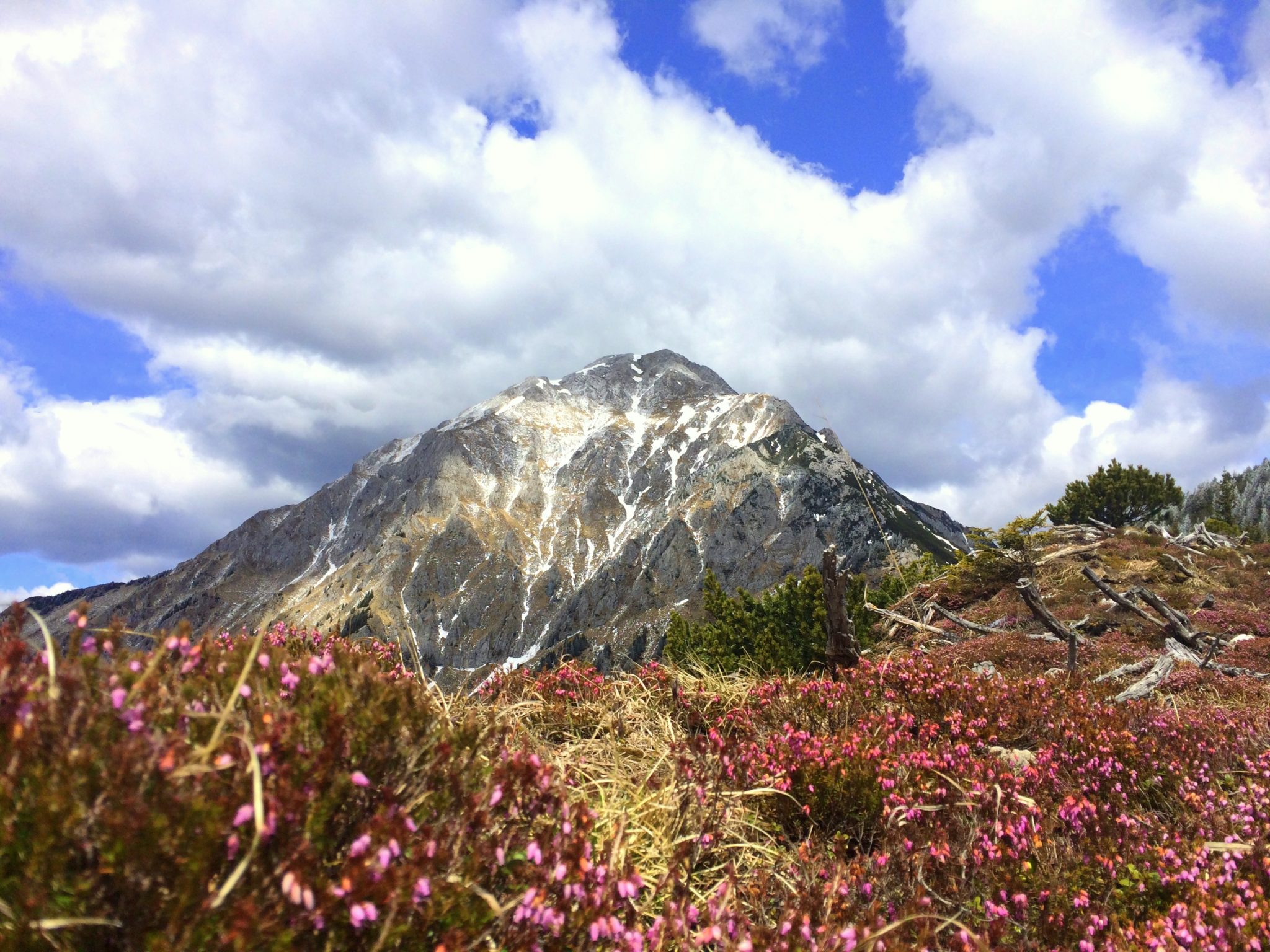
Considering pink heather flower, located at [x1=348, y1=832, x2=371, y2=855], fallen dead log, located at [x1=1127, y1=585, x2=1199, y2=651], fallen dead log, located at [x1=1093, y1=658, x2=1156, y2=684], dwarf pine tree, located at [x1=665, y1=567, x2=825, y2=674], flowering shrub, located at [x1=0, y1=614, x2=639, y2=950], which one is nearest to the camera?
flowering shrub, located at [x1=0, y1=614, x2=639, y2=950]

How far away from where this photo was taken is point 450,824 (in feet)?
7.52

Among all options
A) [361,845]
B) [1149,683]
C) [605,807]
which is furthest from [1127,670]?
[361,845]

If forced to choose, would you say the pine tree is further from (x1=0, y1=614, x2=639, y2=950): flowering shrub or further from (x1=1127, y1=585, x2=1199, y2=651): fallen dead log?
(x1=0, y1=614, x2=639, y2=950): flowering shrub

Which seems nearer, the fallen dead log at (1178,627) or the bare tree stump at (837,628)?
the bare tree stump at (837,628)

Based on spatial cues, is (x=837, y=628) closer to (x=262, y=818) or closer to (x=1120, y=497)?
(x=262, y=818)

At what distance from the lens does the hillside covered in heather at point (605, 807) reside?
63.7 inches

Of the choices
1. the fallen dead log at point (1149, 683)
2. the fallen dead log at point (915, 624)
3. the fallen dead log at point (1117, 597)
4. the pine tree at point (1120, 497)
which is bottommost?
the fallen dead log at point (1149, 683)

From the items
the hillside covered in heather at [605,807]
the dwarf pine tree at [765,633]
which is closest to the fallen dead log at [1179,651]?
the hillside covered in heather at [605,807]

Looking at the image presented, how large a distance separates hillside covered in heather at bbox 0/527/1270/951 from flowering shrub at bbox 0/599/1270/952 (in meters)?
0.01

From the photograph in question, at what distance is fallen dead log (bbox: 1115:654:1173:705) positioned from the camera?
7.82 meters

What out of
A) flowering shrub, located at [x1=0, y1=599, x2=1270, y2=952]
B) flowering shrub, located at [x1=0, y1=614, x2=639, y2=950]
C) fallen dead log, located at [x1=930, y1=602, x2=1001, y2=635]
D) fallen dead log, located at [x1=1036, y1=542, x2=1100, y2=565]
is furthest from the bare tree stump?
fallen dead log, located at [x1=1036, y1=542, x2=1100, y2=565]

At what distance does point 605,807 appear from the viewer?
3930mm

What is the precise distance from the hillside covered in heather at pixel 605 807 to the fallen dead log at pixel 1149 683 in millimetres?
A: 136

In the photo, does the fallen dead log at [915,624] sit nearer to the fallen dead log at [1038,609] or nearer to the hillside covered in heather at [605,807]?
the fallen dead log at [1038,609]
